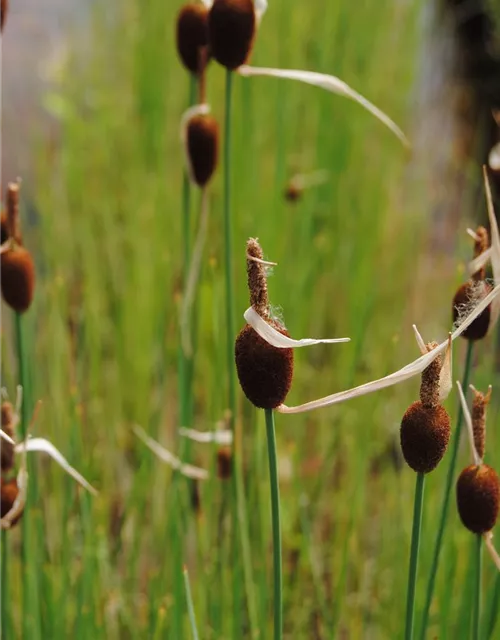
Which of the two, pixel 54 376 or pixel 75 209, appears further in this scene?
pixel 75 209

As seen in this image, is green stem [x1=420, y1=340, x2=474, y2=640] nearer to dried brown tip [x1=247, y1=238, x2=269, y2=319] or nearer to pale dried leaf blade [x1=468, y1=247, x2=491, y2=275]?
pale dried leaf blade [x1=468, y1=247, x2=491, y2=275]

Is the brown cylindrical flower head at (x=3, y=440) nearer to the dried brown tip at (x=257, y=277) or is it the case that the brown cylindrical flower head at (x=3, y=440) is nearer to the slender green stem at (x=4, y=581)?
the slender green stem at (x=4, y=581)

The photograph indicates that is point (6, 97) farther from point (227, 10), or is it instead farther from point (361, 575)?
point (227, 10)

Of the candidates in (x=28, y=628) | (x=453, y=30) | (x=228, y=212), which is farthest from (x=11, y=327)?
(x=453, y=30)

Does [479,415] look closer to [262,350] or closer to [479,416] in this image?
[479,416]

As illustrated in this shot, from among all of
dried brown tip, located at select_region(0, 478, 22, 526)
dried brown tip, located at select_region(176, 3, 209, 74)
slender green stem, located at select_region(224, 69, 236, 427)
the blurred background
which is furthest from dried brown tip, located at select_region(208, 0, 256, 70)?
dried brown tip, located at select_region(0, 478, 22, 526)

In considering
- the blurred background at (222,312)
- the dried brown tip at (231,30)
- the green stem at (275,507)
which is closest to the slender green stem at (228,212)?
the dried brown tip at (231,30)
